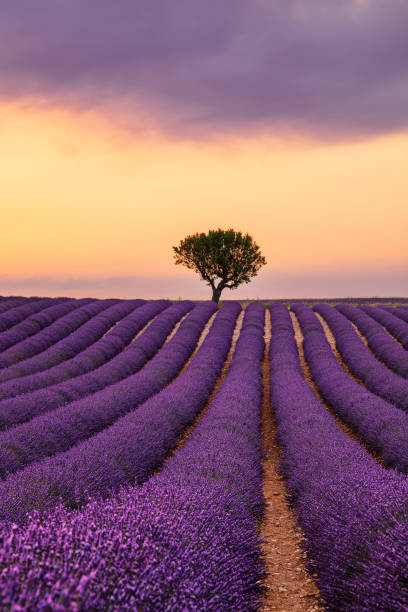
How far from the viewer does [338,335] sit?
1981 cm

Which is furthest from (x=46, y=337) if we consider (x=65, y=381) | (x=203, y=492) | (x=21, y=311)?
(x=203, y=492)

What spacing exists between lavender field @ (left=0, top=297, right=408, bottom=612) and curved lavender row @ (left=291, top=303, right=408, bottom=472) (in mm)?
46

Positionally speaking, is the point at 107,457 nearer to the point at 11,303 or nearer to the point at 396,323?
the point at 396,323

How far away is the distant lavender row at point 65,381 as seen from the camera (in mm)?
9219

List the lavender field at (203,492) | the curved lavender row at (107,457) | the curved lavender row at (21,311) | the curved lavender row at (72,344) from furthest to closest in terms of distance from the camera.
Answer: the curved lavender row at (21,311)
the curved lavender row at (72,344)
the curved lavender row at (107,457)
the lavender field at (203,492)

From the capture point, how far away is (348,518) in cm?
378

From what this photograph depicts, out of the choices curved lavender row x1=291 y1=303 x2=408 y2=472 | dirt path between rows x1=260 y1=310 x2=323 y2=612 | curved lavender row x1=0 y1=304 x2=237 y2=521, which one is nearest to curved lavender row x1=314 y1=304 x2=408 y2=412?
curved lavender row x1=291 y1=303 x2=408 y2=472

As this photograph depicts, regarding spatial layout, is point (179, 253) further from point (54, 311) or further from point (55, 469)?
point (55, 469)

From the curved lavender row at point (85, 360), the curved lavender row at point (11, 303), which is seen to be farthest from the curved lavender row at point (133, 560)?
the curved lavender row at point (11, 303)

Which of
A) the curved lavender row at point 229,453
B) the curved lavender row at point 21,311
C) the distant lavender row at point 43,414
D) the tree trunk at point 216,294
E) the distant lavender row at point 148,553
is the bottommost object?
the distant lavender row at point 43,414

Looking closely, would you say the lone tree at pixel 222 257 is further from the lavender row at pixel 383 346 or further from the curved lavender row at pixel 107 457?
the curved lavender row at pixel 107 457

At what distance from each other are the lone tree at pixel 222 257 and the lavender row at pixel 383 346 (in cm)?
1452

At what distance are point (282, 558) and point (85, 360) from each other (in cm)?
1138

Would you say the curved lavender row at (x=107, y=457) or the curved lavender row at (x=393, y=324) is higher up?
the curved lavender row at (x=393, y=324)
